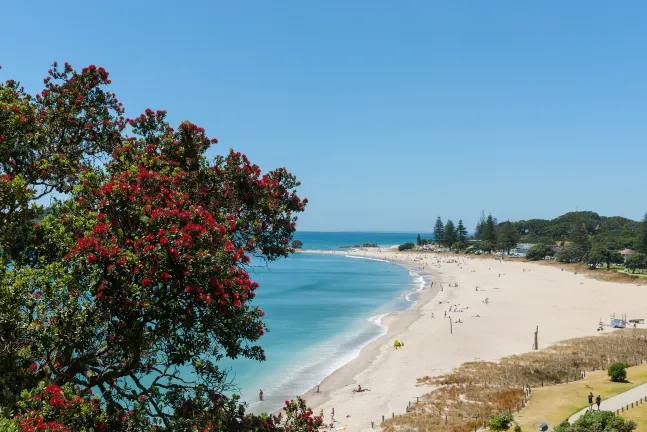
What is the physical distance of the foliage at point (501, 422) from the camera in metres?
18.2

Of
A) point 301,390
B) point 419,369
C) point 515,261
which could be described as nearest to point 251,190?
point 301,390

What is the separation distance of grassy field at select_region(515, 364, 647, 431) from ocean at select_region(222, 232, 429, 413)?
13.7m

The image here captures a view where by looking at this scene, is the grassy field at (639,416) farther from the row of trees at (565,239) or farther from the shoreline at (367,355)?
the row of trees at (565,239)

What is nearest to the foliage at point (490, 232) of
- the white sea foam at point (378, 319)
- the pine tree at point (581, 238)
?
the pine tree at point (581, 238)

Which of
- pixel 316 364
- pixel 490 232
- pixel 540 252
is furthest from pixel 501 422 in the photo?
pixel 490 232

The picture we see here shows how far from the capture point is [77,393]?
20.7ft

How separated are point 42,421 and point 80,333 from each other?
1152 mm

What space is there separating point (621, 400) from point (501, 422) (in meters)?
7.15

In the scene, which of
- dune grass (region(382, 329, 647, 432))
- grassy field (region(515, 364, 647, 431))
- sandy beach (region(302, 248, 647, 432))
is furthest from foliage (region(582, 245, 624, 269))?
grassy field (region(515, 364, 647, 431))

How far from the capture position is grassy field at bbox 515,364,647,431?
61.6ft

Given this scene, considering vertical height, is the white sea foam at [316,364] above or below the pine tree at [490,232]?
below

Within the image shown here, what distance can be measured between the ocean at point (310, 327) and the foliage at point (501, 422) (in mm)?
11737

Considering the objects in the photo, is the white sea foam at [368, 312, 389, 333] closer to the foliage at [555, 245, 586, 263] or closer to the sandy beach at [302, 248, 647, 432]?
the sandy beach at [302, 248, 647, 432]

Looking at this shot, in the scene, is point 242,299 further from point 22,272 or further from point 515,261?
point 515,261
